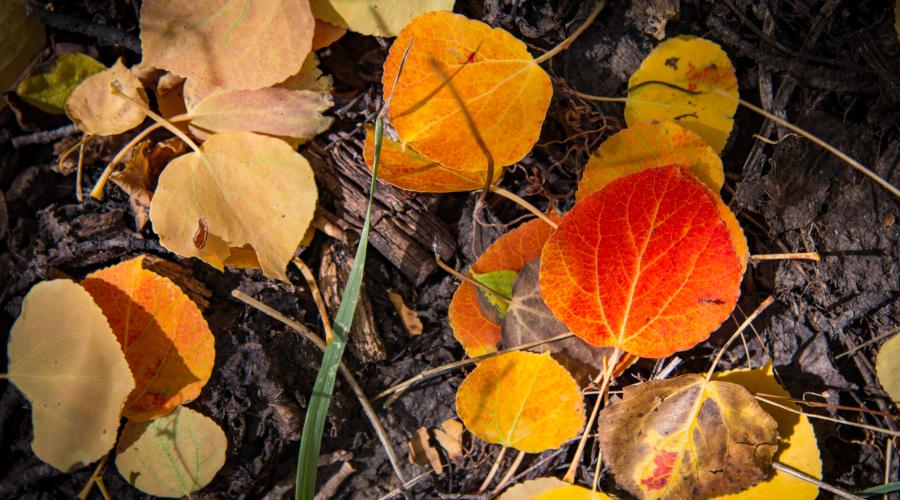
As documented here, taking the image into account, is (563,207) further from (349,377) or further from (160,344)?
(160,344)

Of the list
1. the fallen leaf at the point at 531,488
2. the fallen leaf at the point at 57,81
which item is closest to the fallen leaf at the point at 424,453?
the fallen leaf at the point at 531,488

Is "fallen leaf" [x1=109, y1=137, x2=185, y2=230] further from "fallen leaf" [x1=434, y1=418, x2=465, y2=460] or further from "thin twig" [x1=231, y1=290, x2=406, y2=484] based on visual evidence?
"fallen leaf" [x1=434, y1=418, x2=465, y2=460]

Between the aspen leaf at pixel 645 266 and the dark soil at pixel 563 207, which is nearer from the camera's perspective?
the aspen leaf at pixel 645 266

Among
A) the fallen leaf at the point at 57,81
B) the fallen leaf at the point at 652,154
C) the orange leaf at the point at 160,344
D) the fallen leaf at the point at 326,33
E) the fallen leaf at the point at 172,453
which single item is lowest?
the fallen leaf at the point at 172,453

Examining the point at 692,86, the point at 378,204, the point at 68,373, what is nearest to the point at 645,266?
the point at 692,86

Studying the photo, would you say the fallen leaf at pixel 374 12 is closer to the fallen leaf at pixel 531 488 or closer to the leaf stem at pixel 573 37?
the leaf stem at pixel 573 37

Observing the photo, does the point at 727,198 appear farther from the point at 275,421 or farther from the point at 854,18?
the point at 275,421
